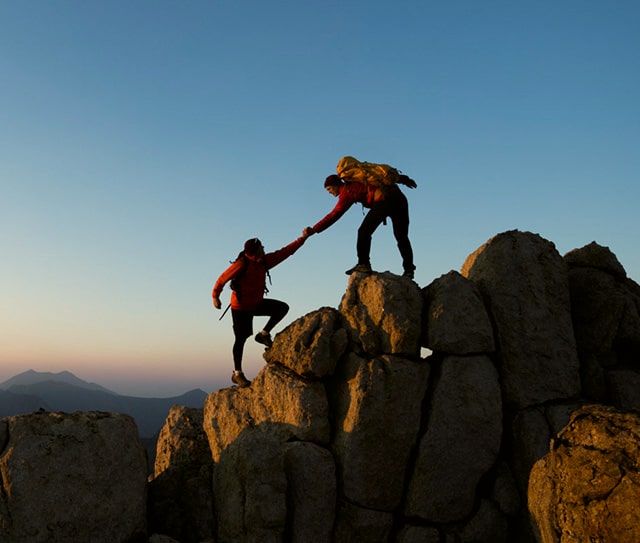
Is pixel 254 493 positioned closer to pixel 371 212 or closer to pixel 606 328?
pixel 371 212

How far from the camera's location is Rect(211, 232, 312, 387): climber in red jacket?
1716 centimetres

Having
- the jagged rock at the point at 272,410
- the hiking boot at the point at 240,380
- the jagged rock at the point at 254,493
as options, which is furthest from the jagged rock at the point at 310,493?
the hiking boot at the point at 240,380

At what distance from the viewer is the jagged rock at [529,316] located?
51.2ft

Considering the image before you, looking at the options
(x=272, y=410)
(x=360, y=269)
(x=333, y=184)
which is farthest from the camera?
(x=333, y=184)

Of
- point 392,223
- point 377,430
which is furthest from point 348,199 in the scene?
point 377,430

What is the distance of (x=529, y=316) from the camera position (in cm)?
1602

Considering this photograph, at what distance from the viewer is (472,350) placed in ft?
50.3

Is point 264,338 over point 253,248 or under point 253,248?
under

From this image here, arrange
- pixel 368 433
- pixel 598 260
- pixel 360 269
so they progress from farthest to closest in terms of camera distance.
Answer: pixel 598 260 < pixel 360 269 < pixel 368 433

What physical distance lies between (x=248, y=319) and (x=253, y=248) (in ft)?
7.53

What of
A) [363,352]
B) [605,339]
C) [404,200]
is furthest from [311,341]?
[605,339]

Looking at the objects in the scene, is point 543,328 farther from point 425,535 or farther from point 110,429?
point 110,429

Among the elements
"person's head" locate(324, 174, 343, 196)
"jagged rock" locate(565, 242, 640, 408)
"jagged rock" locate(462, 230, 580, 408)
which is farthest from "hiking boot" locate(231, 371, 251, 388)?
"jagged rock" locate(565, 242, 640, 408)

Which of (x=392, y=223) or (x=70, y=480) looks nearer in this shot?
(x=70, y=480)
